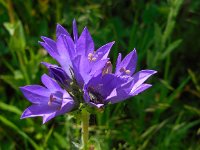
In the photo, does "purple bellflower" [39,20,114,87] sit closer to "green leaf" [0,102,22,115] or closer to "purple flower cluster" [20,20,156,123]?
"purple flower cluster" [20,20,156,123]

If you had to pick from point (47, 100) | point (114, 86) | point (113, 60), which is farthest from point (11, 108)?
point (114, 86)

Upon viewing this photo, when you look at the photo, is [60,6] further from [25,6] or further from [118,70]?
[118,70]

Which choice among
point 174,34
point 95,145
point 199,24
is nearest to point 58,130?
point 95,145

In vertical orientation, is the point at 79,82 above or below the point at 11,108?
above

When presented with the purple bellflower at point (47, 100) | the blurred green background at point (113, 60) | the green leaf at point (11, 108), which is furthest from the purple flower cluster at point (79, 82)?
the green leaf at point (11, 108)

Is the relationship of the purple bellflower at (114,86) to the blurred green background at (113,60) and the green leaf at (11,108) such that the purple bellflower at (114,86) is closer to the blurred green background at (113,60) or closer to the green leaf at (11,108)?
the blurred green background at (113,60)

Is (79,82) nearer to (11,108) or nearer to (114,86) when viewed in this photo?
(114,86)
